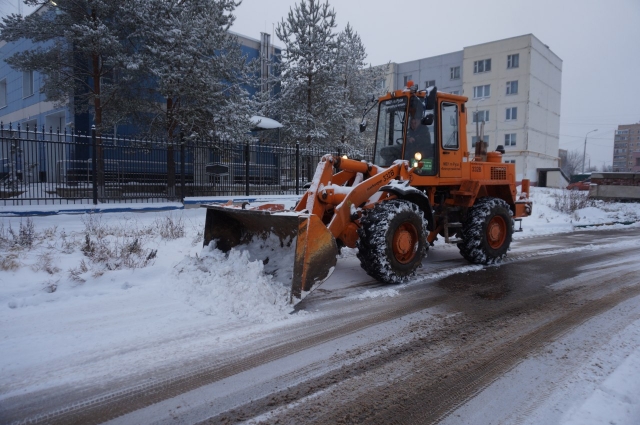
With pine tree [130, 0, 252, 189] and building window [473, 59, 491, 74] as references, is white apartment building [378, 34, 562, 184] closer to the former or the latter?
building window [473, 59, 491, 74]

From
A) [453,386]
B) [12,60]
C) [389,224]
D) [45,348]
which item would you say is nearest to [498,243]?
[389,224]

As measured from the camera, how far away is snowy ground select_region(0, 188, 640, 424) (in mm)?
3049

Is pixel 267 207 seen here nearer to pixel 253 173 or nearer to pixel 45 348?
pixel 45 348

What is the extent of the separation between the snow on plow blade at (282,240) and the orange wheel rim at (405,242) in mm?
1236

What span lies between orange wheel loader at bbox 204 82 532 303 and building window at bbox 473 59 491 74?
41317 mm

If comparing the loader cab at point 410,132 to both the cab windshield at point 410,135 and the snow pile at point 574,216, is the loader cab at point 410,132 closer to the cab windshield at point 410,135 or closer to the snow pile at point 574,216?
the cab windshield at point 410,135

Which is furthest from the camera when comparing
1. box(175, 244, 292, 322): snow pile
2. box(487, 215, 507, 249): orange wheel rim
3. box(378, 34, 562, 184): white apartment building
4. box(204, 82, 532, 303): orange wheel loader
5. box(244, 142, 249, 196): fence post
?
box(378, 34, 562, 184): white apartment building

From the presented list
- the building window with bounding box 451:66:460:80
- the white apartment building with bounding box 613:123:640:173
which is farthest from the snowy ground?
the white apartment building with bounding box 613:123:640:173

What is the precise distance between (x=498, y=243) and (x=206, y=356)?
5868 millimetres

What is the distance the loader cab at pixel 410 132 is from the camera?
21.5 ft

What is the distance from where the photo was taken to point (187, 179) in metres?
13.8

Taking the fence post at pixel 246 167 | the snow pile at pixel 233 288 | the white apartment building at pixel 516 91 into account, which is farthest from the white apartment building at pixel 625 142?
the snow pile at pixel 233 288

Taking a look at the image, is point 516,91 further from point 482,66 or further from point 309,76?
point 309,76

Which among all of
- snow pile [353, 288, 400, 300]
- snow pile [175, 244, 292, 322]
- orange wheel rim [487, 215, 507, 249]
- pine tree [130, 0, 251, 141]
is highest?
pine tree [130, 0, 251, 141]
